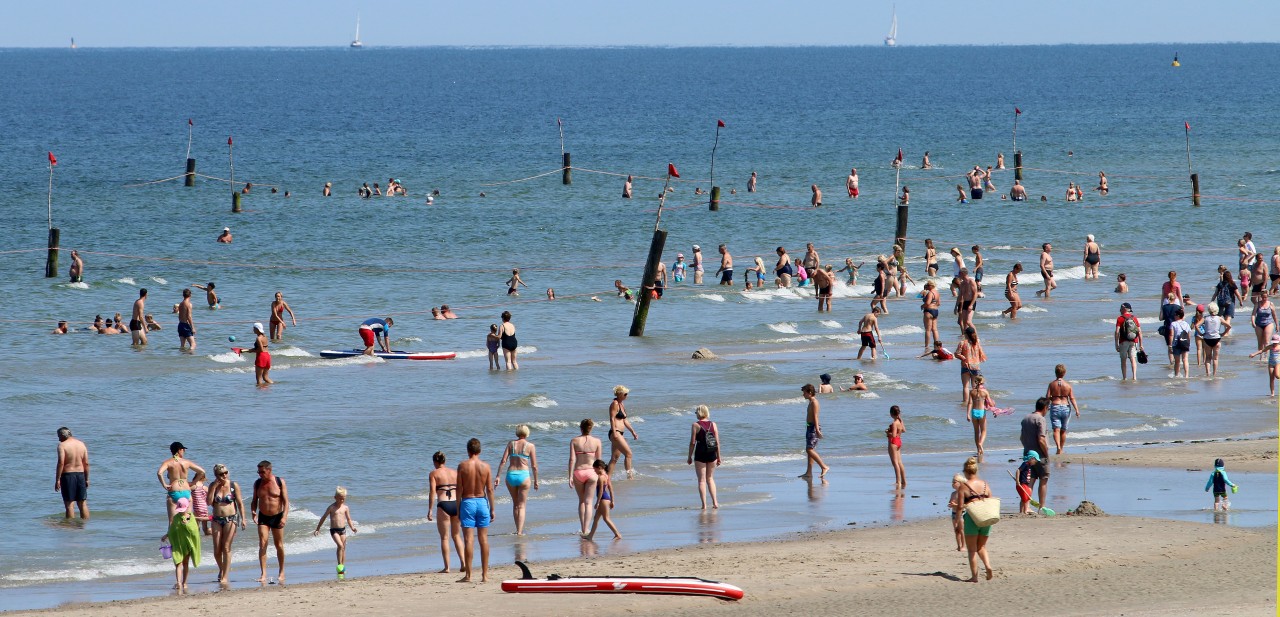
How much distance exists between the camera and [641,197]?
58906mm

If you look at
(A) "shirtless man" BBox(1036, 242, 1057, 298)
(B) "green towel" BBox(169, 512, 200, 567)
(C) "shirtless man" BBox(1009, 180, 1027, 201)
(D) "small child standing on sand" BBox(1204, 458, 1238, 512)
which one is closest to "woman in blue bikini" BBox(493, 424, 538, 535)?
(B) "green towel" BBox(169, 512, 200, 567)

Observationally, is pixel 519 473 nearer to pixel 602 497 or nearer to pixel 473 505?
pixel 602 497

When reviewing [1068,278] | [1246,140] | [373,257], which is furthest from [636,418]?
[1246,140]

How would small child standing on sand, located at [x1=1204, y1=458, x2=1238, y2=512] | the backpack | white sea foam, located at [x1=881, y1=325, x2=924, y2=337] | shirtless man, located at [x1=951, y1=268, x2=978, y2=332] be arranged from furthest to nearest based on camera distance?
white sea foam, located at [x1=881, y1=325, x2=924, y2=337]
shirtless man, located at [x1=951, y1=268, x2=978, y2=332]
the backpack
small child standing on sand, located at [x1=1204, y1=458, x2=1238, y2=512]

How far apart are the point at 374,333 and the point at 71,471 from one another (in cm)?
1223

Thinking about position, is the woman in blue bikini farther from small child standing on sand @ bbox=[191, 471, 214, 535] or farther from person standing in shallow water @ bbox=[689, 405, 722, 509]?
small child standing on sand @ bbox=[191, 471, 214, 535]

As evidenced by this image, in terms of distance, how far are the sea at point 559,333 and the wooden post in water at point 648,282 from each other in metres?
0.27

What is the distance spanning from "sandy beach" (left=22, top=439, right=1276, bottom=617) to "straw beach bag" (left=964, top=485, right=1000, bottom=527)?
57cm

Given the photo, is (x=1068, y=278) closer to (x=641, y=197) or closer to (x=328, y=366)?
(x=328, y=366)

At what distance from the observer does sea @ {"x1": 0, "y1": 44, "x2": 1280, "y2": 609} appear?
53.5ft

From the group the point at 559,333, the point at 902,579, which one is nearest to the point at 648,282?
the point at 559,333

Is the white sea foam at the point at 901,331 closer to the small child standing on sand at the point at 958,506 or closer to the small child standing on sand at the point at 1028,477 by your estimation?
the small child standing on sand at the point at 1028,477

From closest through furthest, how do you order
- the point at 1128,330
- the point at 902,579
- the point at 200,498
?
the point at 902,579
the point at 200,498
the point at 1128,330

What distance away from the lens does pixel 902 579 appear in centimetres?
1246
